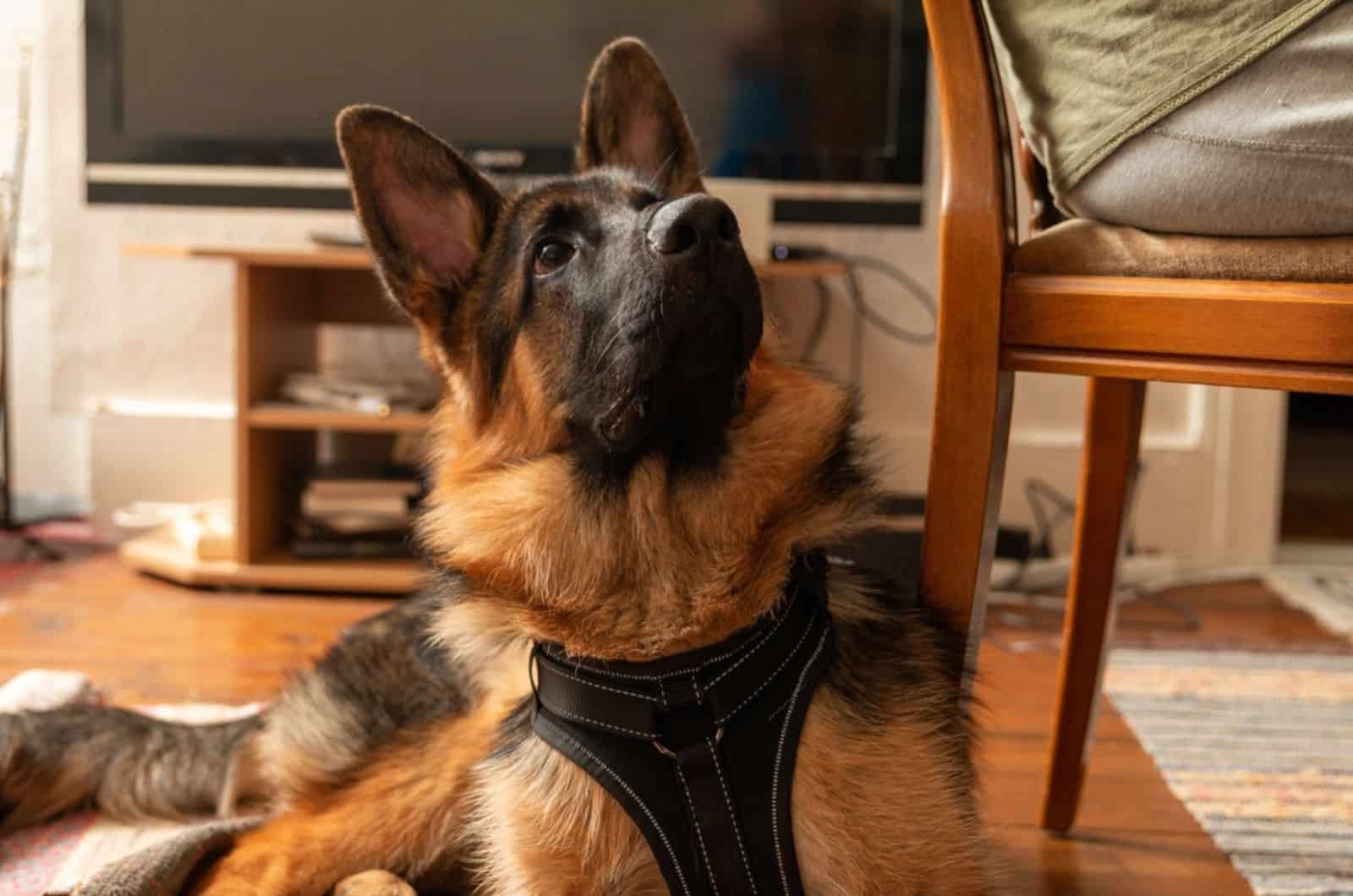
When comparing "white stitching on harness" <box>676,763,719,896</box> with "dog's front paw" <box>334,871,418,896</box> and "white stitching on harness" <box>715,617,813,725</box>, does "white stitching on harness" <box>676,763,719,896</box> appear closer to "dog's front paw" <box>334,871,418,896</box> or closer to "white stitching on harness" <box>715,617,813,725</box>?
"white stitching on harness" <box>715,617,813,725</box>

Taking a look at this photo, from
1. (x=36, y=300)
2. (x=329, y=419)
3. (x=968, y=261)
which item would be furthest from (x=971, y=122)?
(x=36, y=300)

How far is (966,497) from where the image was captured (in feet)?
4.73

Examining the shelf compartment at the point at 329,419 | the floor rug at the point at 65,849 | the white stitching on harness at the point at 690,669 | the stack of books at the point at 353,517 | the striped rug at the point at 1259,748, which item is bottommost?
the floor rug at the point at 65,849

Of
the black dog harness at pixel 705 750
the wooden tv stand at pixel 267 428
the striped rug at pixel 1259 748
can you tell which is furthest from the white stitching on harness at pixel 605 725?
the wooden tv stand at pixel 267 428

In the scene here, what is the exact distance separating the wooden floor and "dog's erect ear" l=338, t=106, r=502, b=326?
2.84ft

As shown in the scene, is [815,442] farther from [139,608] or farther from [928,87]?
[928,87]

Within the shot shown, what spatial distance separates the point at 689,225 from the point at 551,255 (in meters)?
0.25

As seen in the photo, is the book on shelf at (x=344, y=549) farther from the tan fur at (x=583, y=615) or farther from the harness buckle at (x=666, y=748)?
the harness buckle at (x=666, y=748)

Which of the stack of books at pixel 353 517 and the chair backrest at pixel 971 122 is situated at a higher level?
the chair backrest at pixel 971 122

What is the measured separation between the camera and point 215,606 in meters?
3.06

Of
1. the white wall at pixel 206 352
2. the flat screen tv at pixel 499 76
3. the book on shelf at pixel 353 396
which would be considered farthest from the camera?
the white wall at pixel 206 352

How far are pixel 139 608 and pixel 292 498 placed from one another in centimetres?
60

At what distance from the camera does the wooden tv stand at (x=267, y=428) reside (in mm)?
3115

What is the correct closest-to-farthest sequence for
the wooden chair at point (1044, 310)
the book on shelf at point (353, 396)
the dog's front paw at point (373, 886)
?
the wooden chair at point (1044, 310) → the dog's front paw at point (373, 886) → the book on shelf at point (353, 396)
